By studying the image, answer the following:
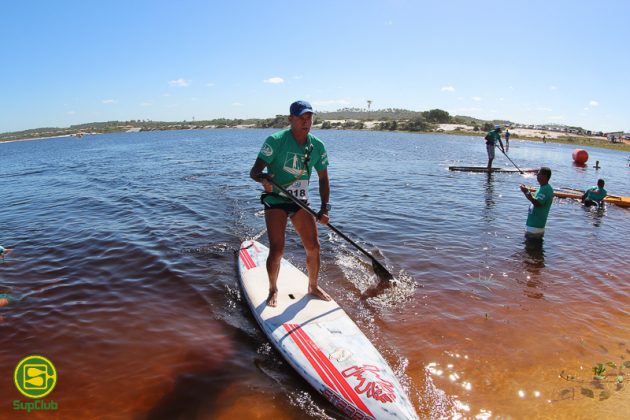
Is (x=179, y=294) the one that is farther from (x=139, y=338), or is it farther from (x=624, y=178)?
(x=624, y=178)

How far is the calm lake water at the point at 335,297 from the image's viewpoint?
4.07 meters

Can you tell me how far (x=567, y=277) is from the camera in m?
7.18

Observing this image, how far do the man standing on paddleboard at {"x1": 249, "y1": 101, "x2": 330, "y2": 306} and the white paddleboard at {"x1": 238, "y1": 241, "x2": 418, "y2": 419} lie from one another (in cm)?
31

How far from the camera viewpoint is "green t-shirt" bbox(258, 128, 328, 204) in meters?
4.86

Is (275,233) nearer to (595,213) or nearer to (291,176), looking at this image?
(291,176)

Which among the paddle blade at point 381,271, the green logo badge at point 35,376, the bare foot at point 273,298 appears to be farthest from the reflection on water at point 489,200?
the green logo badge at point 35,376

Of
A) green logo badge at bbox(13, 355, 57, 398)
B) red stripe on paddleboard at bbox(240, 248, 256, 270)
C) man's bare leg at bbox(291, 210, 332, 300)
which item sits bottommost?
green logo badge at bbox(13, 355, 57, 398)

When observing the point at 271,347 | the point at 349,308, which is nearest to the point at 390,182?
the point at 349,308

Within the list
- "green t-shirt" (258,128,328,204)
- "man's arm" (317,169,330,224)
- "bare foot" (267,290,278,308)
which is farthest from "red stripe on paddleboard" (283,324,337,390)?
"green t-shirt" (258,128,328,204)

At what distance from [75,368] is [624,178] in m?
29.8

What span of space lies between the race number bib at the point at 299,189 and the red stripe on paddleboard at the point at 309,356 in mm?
1751

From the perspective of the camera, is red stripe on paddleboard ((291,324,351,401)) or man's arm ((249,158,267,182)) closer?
red stripe on paddleboard ((291,324,351,401))

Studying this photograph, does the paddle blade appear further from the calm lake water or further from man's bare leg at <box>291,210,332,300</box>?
man's bare leg at <box>291,210,332,300</box>

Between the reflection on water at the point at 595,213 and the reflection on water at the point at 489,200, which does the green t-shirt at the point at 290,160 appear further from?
the reflection on water at the point at 595,213
